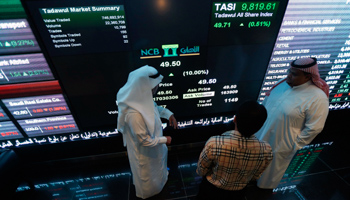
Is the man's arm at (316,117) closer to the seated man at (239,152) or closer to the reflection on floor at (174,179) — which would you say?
the seated man at (239,152)

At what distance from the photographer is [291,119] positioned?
195 cm

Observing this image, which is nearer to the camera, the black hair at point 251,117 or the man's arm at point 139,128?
the black hair at point 251,117

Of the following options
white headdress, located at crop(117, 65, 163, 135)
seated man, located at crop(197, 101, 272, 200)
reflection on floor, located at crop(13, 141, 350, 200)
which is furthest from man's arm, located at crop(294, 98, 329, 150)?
white headdress, located at crop(117, 65, 163, 135)

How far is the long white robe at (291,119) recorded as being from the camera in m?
1.83

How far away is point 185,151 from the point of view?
10.4 ft

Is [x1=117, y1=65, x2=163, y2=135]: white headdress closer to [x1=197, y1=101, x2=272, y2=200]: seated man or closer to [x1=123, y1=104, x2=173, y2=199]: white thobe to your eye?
[x1=123, y1=104, x2=173, y2=199]: white thobe

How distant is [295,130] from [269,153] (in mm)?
992

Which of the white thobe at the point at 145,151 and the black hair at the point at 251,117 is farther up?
the black hair at the point at 251,117

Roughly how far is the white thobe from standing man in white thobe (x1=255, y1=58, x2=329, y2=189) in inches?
56.5

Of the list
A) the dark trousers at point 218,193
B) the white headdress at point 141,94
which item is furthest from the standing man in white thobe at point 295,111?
the white headdress at point 141,94

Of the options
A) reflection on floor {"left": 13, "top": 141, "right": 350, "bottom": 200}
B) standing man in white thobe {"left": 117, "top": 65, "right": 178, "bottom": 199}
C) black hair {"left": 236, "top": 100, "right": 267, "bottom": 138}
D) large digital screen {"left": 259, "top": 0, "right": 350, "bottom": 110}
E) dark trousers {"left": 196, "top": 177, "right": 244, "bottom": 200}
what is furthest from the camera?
Answer: reflection on floor {"left": 13, "top": 141, "right": 350, "bottom": 200}

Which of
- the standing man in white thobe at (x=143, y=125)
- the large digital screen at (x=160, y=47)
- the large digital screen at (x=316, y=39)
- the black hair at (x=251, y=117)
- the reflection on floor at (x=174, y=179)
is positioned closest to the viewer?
the black hair at (x=251, y=117)

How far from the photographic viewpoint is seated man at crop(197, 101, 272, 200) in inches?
44.1

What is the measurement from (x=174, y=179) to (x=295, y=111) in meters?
2.01
